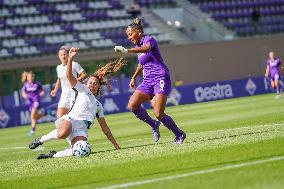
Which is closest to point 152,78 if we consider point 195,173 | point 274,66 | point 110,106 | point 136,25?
point 136,25

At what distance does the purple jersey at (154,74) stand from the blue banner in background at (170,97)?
19.6 meters

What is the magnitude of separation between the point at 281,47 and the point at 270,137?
35.5 metres

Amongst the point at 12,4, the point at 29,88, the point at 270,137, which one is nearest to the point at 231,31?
the point at 12,4

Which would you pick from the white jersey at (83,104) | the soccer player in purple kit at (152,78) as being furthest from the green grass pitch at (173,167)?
the soccer player in purple kit at (152,78)

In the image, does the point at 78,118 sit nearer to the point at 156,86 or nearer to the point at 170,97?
the point at 156,86

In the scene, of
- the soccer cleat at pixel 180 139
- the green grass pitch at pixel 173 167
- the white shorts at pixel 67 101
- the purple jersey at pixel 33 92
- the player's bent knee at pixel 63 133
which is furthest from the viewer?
the purple jersey at pixel 33 92

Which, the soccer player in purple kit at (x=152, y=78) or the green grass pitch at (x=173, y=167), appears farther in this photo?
the soccer player in purple kit at (x=152, y=78)

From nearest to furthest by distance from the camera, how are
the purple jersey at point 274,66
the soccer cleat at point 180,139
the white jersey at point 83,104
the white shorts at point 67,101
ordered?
the white jersey at point 83,104 < the soccer cleat at point 180,139 < the white shorts at point 67,101 < the purple jersey at point 274,66

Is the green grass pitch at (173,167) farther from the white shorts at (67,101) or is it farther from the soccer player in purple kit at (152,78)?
the white shorts at (67,101)

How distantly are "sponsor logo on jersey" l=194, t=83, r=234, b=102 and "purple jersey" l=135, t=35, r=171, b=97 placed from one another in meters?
25.0

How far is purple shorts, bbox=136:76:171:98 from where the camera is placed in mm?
12570

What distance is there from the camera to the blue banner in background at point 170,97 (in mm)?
32781

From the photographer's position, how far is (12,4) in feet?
137

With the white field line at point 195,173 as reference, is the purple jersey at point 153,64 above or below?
above
